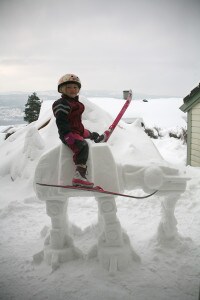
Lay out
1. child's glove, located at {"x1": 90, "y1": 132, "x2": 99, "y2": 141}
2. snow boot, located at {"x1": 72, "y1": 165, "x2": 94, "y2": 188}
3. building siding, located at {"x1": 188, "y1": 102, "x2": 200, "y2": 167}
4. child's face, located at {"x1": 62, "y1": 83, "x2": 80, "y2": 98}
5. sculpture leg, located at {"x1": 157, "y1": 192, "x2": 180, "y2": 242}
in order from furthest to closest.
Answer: building siding, located at {"x1": 188, "y1": 102, "x2": 200, "y2": 167}
sculpture leg, located at {"x1": 157, "y1": 192, "x2": 180, "y2": 242}
child's glove, located at {"x1": 90, "y1": 132, "x2": 99, "y2": 141}
child's face, located at {"x1": 62, "y1": 83, "x2": 80, "y2": 98}
snow boot, located at {"x1": 72, "y1": 165, "x2": 94, "y2": 188}

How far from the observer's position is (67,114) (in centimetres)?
196

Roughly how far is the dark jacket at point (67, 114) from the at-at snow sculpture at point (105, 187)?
0.61ft

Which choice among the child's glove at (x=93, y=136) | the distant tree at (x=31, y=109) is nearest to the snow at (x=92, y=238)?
the child's glove at (x=93, y=136)

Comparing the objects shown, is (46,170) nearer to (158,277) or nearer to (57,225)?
(57,225)

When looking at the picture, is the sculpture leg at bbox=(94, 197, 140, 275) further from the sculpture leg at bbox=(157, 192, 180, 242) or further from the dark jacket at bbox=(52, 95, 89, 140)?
the dark jacket at bbox=(52, 95, 89, 140)

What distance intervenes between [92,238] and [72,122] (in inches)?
60.0

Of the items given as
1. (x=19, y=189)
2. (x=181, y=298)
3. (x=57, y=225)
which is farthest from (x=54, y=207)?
(x=19, y=189)

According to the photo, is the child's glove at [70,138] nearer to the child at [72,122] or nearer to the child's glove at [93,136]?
the child at [72,122]

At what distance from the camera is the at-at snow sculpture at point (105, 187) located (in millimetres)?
2100

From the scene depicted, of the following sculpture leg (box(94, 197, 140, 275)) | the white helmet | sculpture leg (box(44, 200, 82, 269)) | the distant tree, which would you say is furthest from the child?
the distant tree

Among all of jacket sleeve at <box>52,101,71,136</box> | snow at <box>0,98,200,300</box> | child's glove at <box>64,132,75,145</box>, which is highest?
jacket sleeve at <box>52,101,71,136</box>

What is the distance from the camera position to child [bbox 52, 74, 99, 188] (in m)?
1.94

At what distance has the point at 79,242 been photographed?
287 cm

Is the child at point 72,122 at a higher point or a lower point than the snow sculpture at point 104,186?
higher
